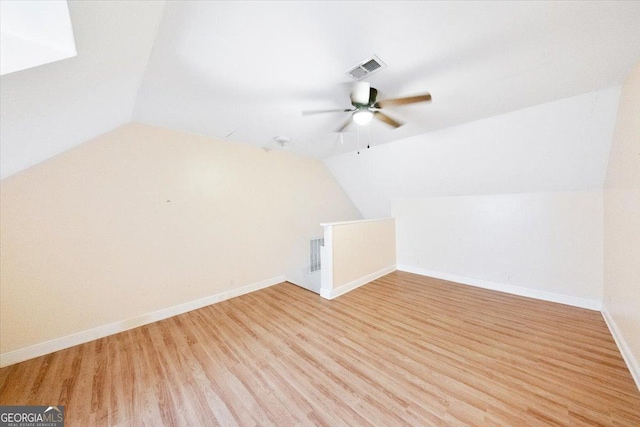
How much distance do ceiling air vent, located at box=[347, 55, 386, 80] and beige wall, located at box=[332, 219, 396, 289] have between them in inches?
88.2

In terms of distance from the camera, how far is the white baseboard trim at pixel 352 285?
3.52 metres

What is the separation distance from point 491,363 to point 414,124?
285cm

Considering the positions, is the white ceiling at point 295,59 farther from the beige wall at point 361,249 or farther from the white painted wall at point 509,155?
the beige wall at point 361,249

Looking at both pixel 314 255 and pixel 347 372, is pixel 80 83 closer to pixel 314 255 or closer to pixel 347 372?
pixel 347 372

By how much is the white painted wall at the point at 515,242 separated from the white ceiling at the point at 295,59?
1.93m

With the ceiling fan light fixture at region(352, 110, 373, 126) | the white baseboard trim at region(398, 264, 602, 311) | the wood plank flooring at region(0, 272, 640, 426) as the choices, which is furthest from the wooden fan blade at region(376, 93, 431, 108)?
the white baseboard trim at region(398, 264, 602, 311)

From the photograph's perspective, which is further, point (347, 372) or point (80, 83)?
point (347, 372)

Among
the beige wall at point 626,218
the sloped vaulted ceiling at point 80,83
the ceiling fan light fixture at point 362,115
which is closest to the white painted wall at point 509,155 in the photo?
the beige wall at point 626,218

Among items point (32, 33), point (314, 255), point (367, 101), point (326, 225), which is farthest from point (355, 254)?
point (32, 33)

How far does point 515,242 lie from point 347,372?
3659 mm

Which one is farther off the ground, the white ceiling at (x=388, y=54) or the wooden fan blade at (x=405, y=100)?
the white ceiling at (x=388, y=54)

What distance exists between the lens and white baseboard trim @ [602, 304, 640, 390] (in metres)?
1.76

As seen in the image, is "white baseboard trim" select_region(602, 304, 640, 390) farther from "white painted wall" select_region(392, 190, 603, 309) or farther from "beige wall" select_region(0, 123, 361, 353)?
"beige wall" select_region(0, 123, 361, 353)

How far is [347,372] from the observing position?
1916 millimetres
